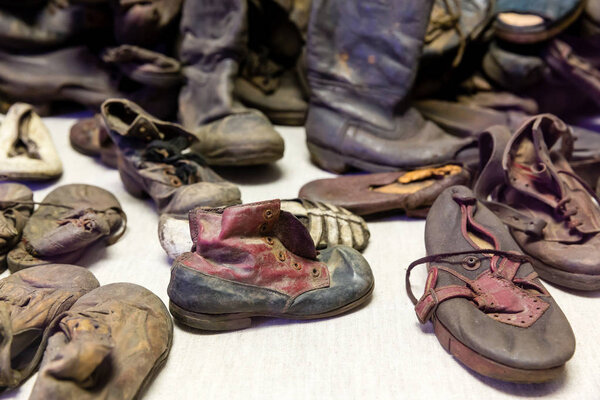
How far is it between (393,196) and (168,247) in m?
0.70

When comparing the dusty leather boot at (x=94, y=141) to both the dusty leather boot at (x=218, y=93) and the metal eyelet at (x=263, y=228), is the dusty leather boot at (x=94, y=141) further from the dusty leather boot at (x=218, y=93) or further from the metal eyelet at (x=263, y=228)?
the metal eyelet at (x=263, y=228)

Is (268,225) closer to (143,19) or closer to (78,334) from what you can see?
(78,334)

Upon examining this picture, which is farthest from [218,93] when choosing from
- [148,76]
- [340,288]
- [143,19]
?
[340,288]

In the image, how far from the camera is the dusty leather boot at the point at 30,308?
0.99 meters

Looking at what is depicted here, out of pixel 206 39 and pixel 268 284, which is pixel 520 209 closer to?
pixel 268 284

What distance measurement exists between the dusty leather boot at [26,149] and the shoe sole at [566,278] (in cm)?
155

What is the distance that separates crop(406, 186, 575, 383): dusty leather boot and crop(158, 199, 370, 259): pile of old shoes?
0.20 m

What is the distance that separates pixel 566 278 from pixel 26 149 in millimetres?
1792

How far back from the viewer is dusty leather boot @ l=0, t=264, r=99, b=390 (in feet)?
3.23

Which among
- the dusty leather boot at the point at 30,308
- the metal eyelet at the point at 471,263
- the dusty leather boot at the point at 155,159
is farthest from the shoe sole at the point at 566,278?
the dusty leather boot at the point at 30,308

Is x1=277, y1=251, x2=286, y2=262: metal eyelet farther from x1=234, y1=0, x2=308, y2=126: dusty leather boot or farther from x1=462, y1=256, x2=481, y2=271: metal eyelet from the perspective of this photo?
x1=234, y1=0, x2=308, y2=126: dusty leather boot

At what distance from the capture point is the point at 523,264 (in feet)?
3.99

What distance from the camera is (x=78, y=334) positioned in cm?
93

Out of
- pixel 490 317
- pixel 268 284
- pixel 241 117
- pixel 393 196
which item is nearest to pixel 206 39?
pixel 241 117
